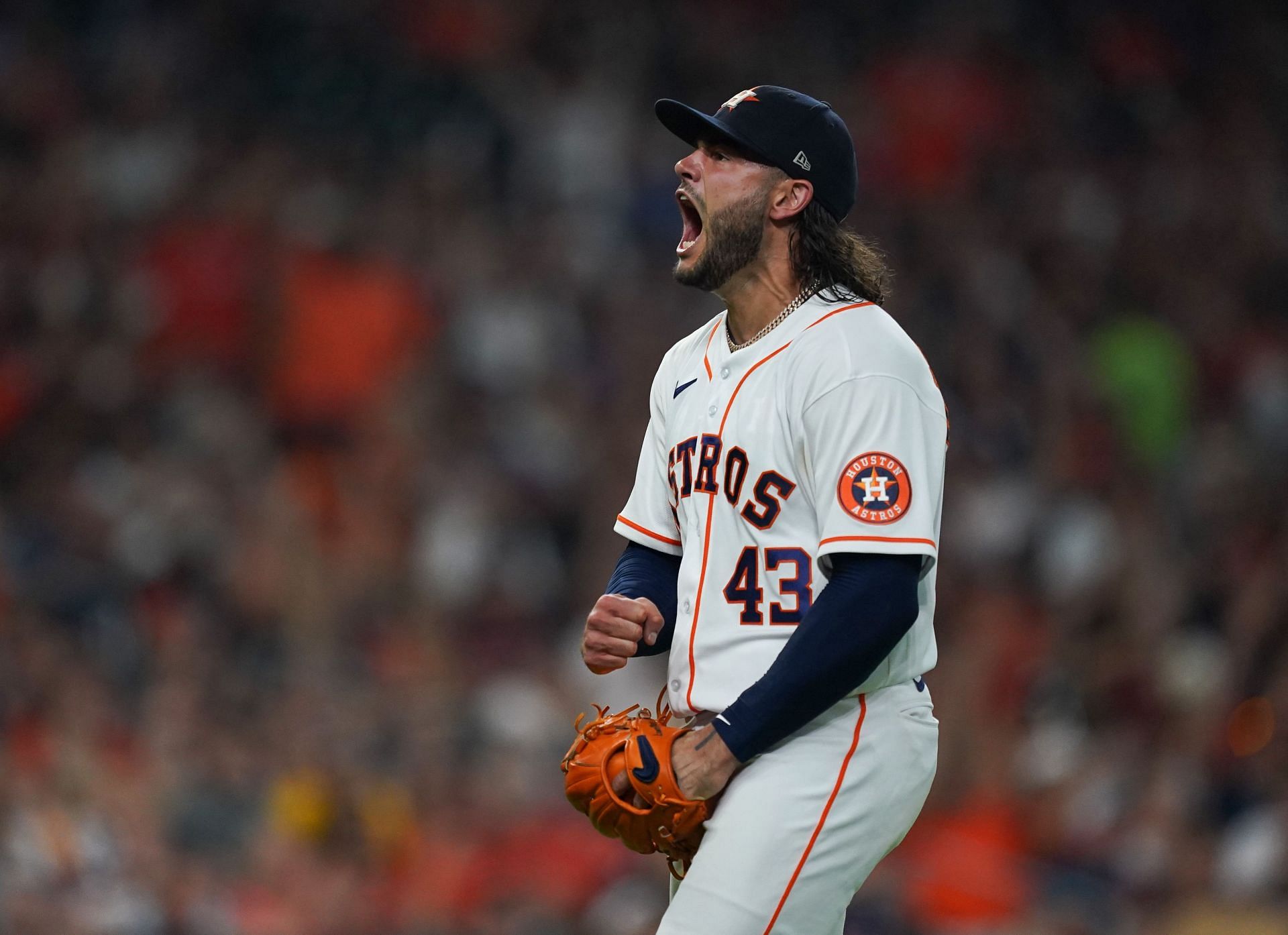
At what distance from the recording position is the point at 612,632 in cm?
272

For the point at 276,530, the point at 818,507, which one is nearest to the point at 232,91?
the point at 276,530

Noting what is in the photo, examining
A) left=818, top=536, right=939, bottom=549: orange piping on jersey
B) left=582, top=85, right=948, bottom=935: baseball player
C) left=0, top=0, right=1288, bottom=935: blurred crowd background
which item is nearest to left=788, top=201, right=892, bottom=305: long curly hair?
left=582, top=85, right=948, bottom=935: baseball player

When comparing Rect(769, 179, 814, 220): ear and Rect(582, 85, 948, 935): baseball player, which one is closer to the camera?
Rect(582, 85, 948, 935): baseball player

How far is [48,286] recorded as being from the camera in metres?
7.33

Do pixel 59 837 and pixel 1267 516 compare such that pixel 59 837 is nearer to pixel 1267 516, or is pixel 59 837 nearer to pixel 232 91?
pixel 232 91

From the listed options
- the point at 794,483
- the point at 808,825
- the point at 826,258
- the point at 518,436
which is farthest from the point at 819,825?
the point at 518,436

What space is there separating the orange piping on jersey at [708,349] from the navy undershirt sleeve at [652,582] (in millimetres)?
370

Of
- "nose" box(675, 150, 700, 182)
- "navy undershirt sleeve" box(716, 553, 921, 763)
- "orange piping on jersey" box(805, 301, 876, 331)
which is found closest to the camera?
"navy undershirt sleeve" box(716, 553, 921, 763)

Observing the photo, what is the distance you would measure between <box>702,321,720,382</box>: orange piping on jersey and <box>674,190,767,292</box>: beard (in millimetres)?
153

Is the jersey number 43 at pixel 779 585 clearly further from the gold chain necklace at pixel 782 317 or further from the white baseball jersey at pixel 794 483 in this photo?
the gold chain necklace at pixel 782 317

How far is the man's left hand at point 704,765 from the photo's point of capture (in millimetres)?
2537

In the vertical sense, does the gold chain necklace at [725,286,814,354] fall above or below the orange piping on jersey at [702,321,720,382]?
above

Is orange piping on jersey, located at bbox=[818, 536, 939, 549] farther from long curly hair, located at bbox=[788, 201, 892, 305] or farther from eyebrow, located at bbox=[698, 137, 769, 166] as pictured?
eyebrow, located at bbox=[698, 137, 769, 166]

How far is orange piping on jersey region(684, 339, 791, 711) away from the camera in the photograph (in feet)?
8.89
